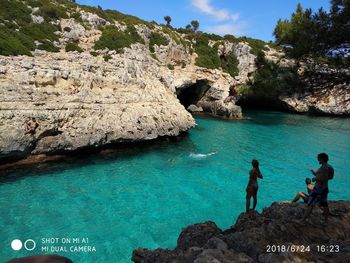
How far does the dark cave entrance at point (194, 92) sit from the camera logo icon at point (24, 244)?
34767 millimetres

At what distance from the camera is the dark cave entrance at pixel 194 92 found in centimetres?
4459

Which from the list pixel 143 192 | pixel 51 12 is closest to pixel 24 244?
pixel 143 192

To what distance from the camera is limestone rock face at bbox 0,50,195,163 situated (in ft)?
58.9

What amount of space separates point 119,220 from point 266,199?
800 centimetres

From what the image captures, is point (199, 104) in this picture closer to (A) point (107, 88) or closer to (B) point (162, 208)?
(A) point (107, 88)

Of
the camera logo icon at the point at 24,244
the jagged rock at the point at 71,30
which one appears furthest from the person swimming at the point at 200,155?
the jagged rock at the point at 71,30

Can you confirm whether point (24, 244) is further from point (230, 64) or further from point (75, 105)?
point (230, 64)

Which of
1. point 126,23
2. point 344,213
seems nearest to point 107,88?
point 344,213

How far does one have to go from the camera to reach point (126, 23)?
138ft

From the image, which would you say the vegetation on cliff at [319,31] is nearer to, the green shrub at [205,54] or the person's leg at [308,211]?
the person's leg at [308,211]

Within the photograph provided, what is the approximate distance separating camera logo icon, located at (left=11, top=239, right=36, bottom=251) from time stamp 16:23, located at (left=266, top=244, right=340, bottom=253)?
27.7ft

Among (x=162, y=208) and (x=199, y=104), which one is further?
(x=199, y=104)

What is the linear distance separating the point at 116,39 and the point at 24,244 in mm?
28896

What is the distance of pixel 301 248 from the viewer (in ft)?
21.9
